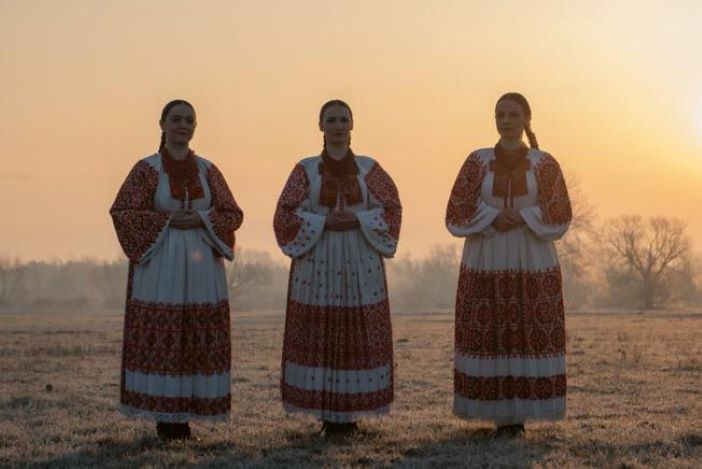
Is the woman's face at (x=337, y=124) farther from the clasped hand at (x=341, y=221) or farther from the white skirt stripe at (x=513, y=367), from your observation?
the white skirt stripe at (x=513, y=367)

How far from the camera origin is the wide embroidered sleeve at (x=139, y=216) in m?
7.86

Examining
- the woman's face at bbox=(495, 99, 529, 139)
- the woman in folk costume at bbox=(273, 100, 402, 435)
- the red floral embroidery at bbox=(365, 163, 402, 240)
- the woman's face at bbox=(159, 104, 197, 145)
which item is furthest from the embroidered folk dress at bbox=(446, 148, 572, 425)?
the woman's face at bbox=(159, 104, 197, 145)

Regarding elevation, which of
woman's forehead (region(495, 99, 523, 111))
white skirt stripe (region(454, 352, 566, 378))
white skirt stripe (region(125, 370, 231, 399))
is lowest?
white skirt stripe (region(125, 370, 231, 399))

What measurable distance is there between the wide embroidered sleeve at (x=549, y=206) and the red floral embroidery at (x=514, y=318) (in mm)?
367

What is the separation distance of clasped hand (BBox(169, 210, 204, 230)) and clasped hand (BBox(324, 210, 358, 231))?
3.43 ft

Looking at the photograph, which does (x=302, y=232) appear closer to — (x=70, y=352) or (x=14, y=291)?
(x=70, y=352)

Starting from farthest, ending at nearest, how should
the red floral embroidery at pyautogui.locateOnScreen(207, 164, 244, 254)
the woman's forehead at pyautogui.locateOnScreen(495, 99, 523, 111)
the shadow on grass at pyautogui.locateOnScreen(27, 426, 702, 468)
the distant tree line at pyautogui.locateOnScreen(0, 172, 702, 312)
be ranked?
the distant tree line at pyautogui.locateOnScreen(0, 172, 702, 312)
the woman's forehead at pyautogui.locateOnScreen(495, 99, 523, 111)
the red floral embroidery at pyautogui.locateOnScreen(207, 164, 244, 254)
the shadow on grass at pyautogui.locateOnScreen(27, 426, 702, 468)

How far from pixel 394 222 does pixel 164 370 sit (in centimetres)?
225

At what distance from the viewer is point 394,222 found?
8.34m

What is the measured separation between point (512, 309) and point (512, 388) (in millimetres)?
646

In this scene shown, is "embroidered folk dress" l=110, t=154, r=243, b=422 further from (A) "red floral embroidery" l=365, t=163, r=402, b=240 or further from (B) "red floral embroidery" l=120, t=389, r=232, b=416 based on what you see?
(A) "red floral embroidery" l=365, t=163, r=402, b=240

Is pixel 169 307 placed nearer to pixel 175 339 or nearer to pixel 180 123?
pixel 175 339

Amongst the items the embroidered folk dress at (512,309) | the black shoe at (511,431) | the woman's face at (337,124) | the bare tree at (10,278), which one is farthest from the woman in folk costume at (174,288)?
the bare tree at (10,278)

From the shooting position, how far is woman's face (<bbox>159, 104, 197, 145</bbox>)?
26.0 ft
